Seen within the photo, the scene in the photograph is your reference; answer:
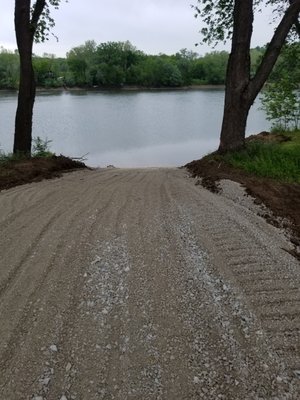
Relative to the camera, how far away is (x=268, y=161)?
25.7 ft

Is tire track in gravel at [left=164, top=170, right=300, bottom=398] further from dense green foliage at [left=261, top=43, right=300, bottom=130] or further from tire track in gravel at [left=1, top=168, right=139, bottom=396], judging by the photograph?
dense green foliage at [left=261, top=43, right=300, bottom=130]

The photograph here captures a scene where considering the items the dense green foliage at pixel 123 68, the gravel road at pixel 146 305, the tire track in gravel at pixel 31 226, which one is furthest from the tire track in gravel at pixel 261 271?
the dense green foliage at pixel 123 68

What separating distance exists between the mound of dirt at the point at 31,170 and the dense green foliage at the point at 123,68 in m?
65.5

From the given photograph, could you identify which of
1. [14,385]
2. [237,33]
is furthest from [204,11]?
[14,385]

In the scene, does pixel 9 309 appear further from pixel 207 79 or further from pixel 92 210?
pixel 207 79

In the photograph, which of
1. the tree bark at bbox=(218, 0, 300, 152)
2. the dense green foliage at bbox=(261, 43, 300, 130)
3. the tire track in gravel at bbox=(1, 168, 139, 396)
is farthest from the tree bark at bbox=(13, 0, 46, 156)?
the dense green foliage at bbox=(261, 43, 300, 130)

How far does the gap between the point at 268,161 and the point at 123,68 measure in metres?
79.7

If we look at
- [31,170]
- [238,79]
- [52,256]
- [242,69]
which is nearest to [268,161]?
[238,79]

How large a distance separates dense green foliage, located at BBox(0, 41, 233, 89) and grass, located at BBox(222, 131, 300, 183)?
6704 centimetres

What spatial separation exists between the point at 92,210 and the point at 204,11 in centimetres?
851

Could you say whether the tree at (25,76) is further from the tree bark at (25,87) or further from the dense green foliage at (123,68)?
the dense green foliage at (123,68)

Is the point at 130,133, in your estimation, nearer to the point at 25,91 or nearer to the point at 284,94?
the point at 284,94

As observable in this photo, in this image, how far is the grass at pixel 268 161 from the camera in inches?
280

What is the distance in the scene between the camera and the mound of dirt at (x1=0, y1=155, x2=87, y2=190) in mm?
7285
